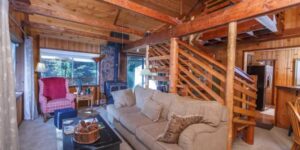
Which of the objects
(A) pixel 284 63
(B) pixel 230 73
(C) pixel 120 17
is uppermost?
(C) pixel 120 17

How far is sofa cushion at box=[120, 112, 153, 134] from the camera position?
273cm

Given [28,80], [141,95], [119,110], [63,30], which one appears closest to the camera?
[119,110]

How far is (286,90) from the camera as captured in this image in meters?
3.91

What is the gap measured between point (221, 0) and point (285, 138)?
3.82 metres

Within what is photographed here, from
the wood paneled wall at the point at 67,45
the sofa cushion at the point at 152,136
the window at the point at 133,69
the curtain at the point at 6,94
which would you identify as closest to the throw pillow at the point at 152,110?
the sofa cushion at the point at 152,136

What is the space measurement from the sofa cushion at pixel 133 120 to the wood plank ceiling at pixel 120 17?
2.03 metres

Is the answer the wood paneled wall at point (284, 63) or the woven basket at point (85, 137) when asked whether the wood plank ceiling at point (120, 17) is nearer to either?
the woven basket at point (85, 137)

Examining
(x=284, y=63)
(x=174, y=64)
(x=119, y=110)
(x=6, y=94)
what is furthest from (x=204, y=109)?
(x=284, y=63)

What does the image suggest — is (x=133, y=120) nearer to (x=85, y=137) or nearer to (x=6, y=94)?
(x=85, y=137)

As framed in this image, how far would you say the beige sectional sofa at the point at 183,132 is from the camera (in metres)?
1.92

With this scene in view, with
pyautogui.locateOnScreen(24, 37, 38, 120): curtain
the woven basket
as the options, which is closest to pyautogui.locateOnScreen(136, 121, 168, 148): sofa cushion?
the woven basket

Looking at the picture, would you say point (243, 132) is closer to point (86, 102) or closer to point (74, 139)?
point (74, 139)

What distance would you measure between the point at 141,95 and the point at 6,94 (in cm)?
248

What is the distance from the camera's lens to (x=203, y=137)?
195 cm
